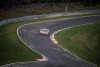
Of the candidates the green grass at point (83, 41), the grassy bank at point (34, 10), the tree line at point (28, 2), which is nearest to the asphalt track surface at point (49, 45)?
the green grass at point (83, 41)

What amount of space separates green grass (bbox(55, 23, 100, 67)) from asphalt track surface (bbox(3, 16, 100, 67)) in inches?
82.1

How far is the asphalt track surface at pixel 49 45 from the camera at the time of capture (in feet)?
131

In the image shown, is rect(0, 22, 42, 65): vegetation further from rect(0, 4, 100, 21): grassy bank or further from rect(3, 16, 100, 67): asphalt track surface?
rect(0, 4, 100, 21): grassy bank

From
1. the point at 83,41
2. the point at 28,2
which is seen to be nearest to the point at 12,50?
the point at 83,41

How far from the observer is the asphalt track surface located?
40.0m

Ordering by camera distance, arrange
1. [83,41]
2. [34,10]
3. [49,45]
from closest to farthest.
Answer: [49,45]
[83,41]
[34,10]

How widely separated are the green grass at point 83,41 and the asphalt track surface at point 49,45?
82.1 inches

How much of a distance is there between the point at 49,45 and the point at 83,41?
27.5 feet

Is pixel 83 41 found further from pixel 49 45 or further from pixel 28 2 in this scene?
→ pixel 28 2

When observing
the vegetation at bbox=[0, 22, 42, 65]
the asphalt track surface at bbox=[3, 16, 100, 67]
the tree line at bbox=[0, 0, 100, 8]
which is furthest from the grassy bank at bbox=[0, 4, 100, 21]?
the vegetation at bbox=[0, 22, 42, 65]

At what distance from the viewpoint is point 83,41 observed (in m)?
54.8

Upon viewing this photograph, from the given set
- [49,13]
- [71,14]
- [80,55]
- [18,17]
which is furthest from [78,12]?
[80,55]

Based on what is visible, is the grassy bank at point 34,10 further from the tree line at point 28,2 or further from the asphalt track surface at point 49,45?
the asphalt track surface at point 49,45

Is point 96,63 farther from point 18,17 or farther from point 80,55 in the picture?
point 18,17
